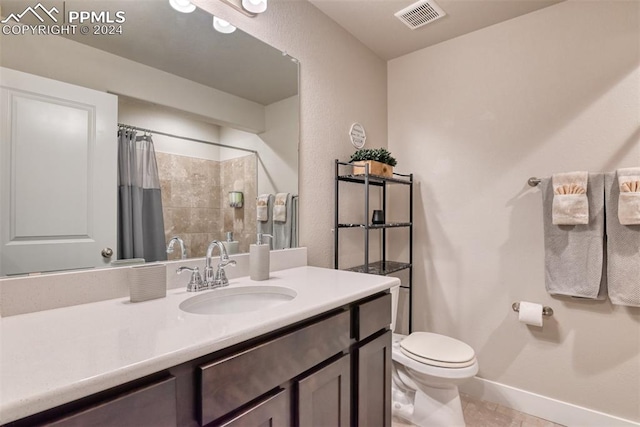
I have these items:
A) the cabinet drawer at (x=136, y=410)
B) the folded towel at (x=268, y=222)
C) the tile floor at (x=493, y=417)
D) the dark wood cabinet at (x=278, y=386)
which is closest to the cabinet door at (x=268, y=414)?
the dark wood cabinet at (x=278, y=386)

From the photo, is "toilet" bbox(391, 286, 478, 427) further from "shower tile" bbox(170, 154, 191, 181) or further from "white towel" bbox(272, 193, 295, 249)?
"shower tile" bbox(170, 154, 191, 181)

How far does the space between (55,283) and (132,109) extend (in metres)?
0.62

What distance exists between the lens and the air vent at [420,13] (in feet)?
5.88

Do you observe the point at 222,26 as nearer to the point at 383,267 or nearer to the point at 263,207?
the point at 263,207

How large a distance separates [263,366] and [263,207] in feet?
2.79

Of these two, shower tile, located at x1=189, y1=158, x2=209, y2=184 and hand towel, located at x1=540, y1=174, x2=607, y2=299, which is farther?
hand towel, located at x1=540, y1=174, x2=607, y2=299

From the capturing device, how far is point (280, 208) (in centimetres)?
162

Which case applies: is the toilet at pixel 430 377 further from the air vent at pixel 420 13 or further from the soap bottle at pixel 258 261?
the air vent at pixel 420 13

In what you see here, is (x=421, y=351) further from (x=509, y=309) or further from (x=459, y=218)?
(x=459, y=218)

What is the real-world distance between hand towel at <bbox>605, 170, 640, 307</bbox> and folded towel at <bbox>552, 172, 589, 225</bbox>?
0.11 metres

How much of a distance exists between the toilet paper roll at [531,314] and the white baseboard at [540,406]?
460 mm

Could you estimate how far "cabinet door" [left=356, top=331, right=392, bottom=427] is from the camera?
1171 millimetres

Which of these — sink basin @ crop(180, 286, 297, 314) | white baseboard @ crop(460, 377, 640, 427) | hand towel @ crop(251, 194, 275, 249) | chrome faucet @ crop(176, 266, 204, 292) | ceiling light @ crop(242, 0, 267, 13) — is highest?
ceiling light @ crop(242, 0, 267, 13)

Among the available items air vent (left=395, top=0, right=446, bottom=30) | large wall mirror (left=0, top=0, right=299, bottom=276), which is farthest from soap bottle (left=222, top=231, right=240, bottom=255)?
air vent (left=395, top=0, right=446, bottom=30)
